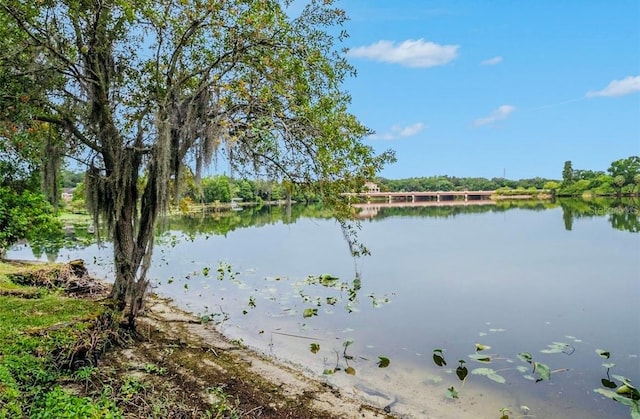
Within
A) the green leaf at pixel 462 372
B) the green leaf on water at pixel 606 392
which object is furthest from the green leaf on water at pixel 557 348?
the green leaf at pixel 462 372

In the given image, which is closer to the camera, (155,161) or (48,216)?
(155,161)

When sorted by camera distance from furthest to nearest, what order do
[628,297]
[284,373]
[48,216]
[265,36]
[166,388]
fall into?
[48,216] → [628,297] → [265,36] → [284,373] → [166,388]

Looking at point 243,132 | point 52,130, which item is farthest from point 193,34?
point 52,130

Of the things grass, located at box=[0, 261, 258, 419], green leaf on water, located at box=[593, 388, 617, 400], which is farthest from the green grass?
green leaf on water, located at box=[593, 388, 617, 400]

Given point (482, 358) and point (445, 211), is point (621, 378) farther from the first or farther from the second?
point (445, 211)

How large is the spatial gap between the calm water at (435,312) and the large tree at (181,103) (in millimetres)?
1599

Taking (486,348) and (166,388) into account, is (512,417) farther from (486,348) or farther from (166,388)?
(166,388)

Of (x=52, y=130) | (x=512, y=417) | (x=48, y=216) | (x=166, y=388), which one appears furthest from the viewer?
(x=48, y=216)

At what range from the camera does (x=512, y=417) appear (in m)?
4.68

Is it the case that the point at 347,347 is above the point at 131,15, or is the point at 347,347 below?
below

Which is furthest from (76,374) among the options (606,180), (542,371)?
(606,180)

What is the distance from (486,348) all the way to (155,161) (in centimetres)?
570

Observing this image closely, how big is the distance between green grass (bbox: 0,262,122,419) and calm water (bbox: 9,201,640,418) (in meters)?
2.78

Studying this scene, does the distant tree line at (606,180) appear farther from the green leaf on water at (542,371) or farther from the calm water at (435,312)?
the green leaf on water at (542,371)
